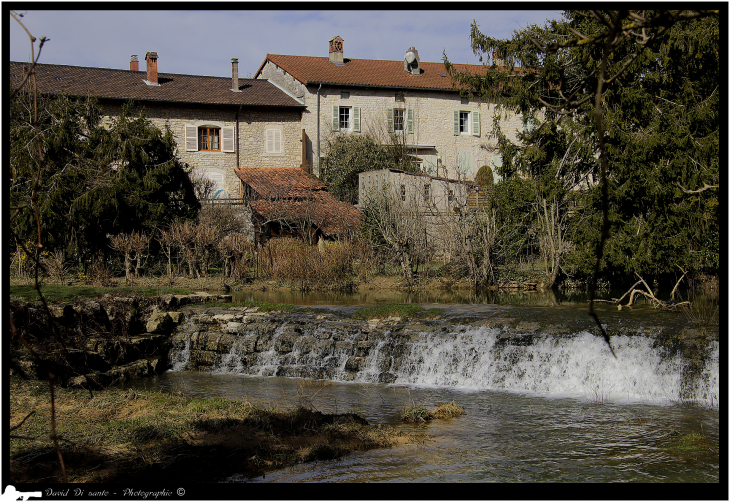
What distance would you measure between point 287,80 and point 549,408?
2822cm

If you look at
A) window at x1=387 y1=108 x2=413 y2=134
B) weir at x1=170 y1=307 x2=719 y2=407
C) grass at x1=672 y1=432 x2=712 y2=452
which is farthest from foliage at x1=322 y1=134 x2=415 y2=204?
grass at x1=672 y1=432 x2=712 y2=452

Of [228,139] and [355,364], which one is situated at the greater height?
[228,139]

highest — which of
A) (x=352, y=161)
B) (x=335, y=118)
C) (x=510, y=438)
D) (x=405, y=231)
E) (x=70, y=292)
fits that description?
(x=335, y=118)

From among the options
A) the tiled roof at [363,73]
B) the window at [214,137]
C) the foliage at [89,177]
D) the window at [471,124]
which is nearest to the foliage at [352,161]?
the tiled roof at [363,73]

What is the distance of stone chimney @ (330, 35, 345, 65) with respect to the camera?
3491 centimetres

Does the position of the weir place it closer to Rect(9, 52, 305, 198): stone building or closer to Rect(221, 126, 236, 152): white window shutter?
Rect(9, 52, 305, 198): stone building

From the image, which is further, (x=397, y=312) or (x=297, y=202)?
(x=297, y=202)

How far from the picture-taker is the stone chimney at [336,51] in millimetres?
34906

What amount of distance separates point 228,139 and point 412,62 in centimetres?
1096

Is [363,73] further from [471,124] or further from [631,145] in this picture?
[631,145]

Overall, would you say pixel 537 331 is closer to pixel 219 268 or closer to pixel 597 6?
pixel 597 6

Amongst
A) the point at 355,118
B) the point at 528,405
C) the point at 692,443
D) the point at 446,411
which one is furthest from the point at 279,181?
the point at 692,443

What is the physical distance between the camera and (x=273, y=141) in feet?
106

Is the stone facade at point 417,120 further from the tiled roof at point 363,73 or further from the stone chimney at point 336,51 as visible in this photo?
the stone chimney at point 336,51
